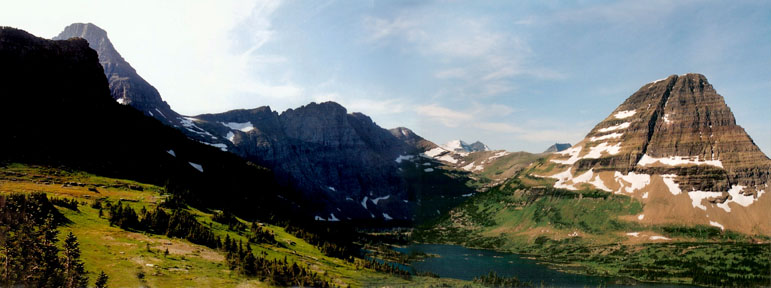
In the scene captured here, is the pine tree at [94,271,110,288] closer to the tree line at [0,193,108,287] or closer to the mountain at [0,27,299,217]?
the tree line at [0,193,108,287]

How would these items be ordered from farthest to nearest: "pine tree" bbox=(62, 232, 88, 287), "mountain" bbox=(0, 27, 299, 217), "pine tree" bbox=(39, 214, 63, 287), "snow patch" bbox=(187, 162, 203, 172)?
"snow patch" bbox=(187, 162, 203, 172) < "mountain" bbox=(0, 27, 299, 217) < "pine tree" bbox=(62, 232, 88, 287) < "pine tree" bbox=(39, 214, 63, 287)

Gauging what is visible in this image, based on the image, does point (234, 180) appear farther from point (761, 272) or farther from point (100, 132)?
point (761, 272)

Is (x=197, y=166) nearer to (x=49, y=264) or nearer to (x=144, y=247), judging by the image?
(x=144, y=247)

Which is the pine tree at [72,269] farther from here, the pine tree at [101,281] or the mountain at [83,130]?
the mountain at [83,130]

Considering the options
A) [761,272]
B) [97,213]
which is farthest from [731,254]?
[97,213]

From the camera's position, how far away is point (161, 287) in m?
44.9

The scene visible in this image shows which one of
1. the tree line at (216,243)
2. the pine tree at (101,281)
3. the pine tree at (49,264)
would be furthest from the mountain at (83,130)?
the pine tree at (101,281)

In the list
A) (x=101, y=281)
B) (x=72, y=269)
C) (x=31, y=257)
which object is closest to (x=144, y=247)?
(x=72, y=269)

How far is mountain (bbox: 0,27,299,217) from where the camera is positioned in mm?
104688

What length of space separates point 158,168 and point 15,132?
112 ft

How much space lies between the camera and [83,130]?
119 meters

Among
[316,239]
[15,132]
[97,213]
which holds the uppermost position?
[15,132]

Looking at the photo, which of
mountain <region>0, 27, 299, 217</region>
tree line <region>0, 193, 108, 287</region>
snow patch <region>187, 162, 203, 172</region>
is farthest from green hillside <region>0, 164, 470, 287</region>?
snow patch <region>187, 162, 203, 172</region>

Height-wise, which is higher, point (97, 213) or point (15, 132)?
point (15, 132)
